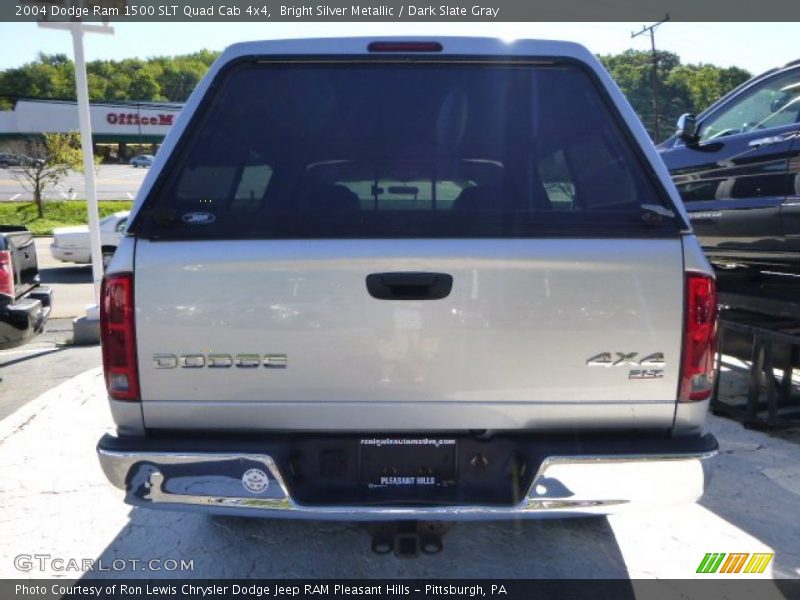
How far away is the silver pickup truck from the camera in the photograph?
2.26 m

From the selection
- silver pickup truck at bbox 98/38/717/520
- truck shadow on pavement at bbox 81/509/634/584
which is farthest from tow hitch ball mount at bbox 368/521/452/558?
truck shadow on pavement at bbox 81/509/634/584

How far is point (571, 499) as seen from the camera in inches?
89.2

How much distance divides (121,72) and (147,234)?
92025 mm

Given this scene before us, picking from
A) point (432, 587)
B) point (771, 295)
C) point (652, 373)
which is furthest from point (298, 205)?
point (771, 295)

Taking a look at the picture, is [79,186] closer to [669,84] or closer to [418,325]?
[418,325]

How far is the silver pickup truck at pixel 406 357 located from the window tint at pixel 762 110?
2.73 metres

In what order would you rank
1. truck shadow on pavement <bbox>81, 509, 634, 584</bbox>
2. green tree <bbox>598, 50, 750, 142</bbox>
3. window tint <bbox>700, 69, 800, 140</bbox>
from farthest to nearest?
green tree <bbox>598, 50, 750, 142</bbox> < window tint <bbox>700, 69, 800, 140</bbox> < truck shadow on pavement <bbox>81, 509, 634, 584</bbox>

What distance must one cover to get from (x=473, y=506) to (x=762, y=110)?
4039 millimetres

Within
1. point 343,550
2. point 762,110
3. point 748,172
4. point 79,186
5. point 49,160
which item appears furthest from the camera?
point 79,186

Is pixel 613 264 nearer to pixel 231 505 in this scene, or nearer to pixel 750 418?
pixel 231 505

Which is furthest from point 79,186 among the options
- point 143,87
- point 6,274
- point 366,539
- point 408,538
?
point 143,87

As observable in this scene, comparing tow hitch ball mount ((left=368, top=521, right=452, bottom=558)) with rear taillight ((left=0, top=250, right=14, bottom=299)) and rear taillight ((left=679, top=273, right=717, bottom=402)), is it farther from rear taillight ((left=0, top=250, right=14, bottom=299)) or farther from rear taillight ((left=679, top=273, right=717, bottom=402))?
rear taillight ((left=0, top=250, right=14, bottom=299))

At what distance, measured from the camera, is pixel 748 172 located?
4594mm

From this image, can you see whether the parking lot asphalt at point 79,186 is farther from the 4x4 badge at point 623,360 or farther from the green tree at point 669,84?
the green tree at point 669,84
